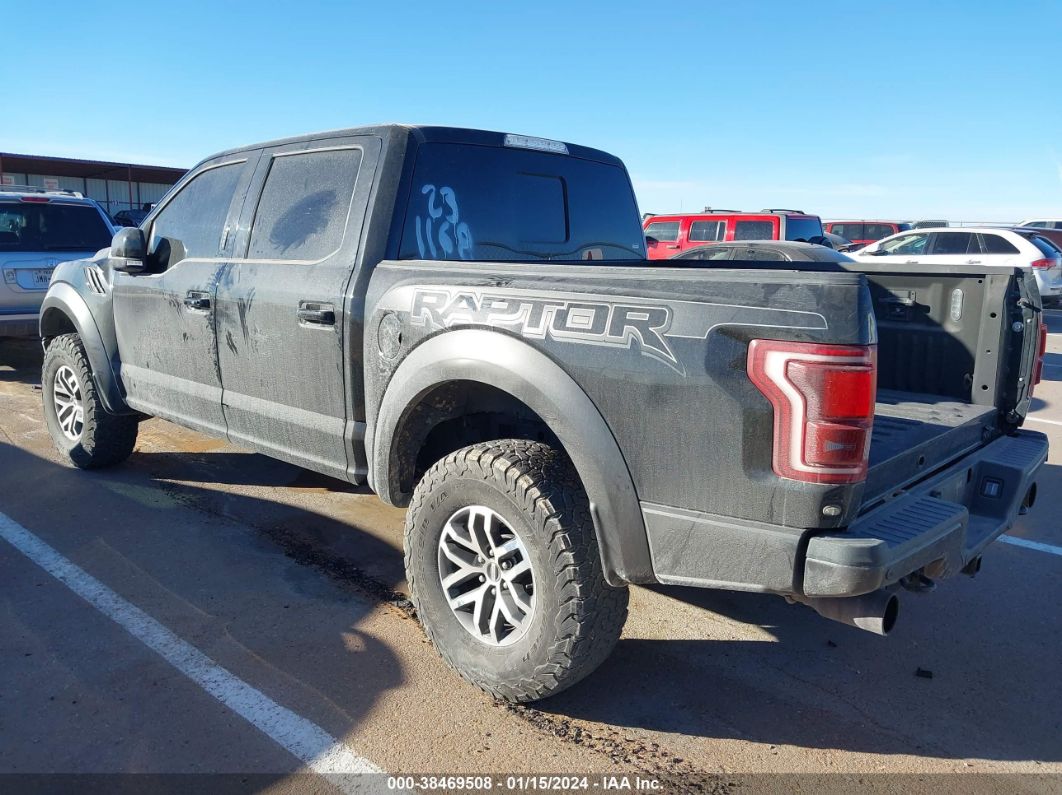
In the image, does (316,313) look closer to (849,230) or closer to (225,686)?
(225,686)

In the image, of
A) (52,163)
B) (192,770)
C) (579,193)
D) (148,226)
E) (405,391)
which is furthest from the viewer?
(52,163)

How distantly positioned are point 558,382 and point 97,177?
33.1 metres

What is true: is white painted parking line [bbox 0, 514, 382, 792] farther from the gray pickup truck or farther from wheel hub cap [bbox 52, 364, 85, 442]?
wheel hub cap [bbox 52, 364, 85, 442]

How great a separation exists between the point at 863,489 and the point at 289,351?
2468 mm

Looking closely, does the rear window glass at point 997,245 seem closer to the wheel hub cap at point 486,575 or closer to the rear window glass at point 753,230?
the rear window glass at point 753,230

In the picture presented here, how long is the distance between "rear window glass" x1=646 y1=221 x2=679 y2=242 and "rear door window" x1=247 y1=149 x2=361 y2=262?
13.2 m

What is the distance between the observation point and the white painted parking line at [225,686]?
2613 mm

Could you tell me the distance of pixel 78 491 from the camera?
507cm

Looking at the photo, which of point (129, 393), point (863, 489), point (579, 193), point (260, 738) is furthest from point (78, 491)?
point (863, 489)

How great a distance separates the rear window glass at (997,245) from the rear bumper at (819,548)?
1480 cm

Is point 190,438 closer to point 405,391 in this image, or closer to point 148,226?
point 148,226

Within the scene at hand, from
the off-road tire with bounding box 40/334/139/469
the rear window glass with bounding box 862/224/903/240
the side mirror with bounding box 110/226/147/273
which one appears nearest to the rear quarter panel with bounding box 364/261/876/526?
the side mirror with bounding box 110/226/147/273

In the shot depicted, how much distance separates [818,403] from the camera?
2199 mm

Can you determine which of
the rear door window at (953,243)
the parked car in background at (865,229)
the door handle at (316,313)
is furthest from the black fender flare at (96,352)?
the parked car in background at (865,229)
